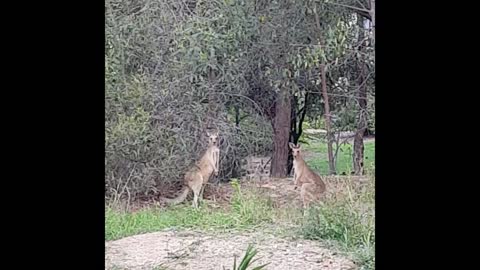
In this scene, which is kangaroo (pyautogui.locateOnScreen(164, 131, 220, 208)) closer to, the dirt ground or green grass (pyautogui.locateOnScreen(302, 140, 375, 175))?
the dirt ground

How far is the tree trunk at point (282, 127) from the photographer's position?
65.7 inches

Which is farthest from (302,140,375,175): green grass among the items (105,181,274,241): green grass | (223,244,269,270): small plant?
(223,244,269,270): small plant

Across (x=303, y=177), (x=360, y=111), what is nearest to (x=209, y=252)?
(x=303, y=177)

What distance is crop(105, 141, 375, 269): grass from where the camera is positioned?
164cm

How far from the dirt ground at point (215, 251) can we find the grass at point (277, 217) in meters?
0.02

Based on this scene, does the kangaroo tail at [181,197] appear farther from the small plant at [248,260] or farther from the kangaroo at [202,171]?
the small plant at [248,260]

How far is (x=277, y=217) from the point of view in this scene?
5.54 feet

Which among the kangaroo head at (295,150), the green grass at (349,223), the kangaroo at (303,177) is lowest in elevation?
the green grass at (349,223)

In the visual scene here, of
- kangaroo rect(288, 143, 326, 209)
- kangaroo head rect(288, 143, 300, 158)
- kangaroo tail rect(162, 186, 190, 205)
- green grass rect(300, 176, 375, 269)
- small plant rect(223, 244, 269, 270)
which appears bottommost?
small plant rect(223, 244, 269, 270)

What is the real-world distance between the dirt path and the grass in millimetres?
27

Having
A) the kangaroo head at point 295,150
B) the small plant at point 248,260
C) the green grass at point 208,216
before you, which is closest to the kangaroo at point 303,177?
the kangaroo head at point 295,150

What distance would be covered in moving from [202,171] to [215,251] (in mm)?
237
